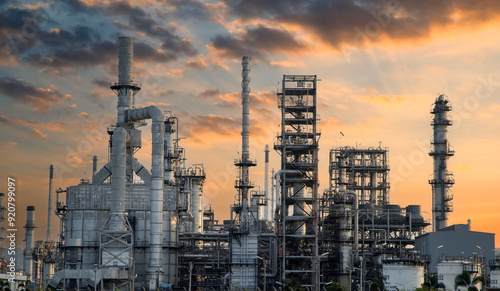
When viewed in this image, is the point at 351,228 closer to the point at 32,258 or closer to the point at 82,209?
the point at 82,209

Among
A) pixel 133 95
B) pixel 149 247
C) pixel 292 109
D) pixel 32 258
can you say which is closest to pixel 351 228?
pixel 292 109

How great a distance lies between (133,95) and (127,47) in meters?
6.13

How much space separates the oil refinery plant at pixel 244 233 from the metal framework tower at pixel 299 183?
0.14m

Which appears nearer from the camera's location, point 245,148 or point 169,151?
point 245,148

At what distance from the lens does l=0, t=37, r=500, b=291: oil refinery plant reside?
77188 millimetres

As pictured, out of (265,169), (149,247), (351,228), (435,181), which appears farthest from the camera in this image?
(265,169)

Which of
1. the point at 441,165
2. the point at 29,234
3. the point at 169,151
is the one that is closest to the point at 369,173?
the point at 441,165

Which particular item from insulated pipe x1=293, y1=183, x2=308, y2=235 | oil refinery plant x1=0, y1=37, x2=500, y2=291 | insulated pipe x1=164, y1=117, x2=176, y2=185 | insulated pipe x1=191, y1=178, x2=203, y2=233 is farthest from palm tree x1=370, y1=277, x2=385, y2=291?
insulated pipe x1=191, y1=178, x2=203, y2=233

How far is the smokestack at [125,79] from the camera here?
85.2 meters

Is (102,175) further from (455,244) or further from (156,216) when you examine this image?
(455,244)

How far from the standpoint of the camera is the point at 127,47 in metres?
85.2

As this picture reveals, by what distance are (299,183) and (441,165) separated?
35024 mm

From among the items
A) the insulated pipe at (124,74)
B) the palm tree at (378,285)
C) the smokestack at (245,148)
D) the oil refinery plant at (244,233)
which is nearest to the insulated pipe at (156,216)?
the oil refinery plant at (244,233)

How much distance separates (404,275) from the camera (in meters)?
74.2
